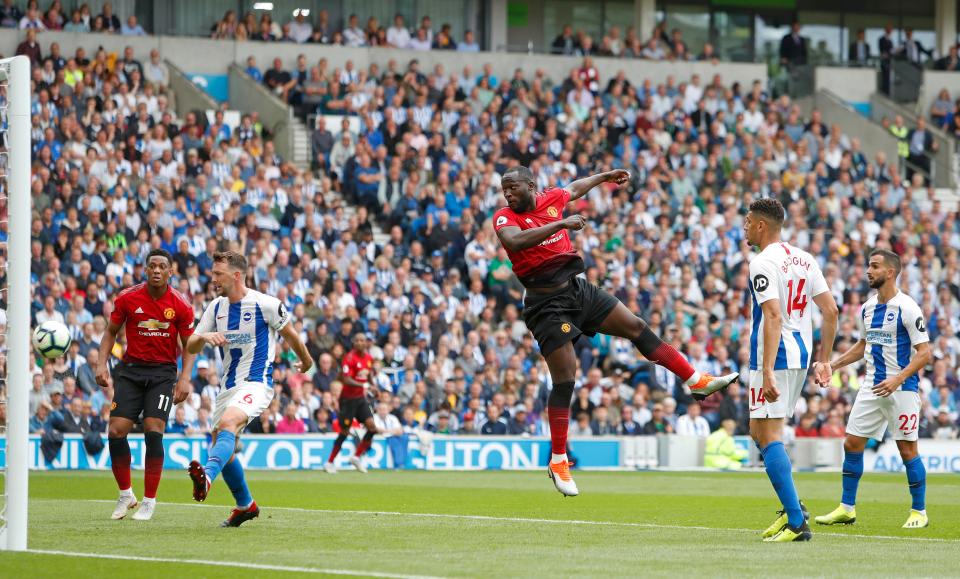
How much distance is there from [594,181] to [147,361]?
14.3ft

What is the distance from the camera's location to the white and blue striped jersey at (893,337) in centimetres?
1371

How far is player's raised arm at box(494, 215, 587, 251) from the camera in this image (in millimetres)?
12098

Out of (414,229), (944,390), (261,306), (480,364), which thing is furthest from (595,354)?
(261,306)

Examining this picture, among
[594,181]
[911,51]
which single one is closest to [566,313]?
[594,181]

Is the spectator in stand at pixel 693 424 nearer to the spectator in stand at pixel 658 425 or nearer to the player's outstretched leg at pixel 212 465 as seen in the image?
the spectator in stand at pixel 658 425

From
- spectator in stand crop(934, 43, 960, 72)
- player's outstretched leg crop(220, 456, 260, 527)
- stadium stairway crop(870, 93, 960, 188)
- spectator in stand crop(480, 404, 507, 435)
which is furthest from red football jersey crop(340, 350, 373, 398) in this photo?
spectator in stand crop(934, 43, 960, 72)

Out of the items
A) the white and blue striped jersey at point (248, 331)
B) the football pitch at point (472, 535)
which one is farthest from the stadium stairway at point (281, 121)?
the white and blue striped jersey at point (248, 331)

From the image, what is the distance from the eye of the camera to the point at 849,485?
1354 cm

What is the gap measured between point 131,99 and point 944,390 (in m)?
17.1

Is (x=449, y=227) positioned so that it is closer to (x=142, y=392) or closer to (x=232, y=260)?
(x=142, y=392)

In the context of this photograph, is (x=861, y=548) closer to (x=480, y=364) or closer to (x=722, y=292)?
(x=480, y=364)

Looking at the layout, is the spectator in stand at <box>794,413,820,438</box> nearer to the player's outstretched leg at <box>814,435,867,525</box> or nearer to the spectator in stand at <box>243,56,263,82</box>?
the spectator in stand at <box>243,56,263,82</box>

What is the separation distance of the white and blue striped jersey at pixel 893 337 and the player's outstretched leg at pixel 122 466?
667 centimetres

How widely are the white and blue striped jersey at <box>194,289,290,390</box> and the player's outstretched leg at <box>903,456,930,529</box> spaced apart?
5588 millimetres
